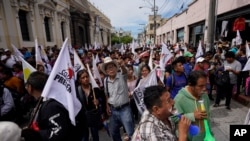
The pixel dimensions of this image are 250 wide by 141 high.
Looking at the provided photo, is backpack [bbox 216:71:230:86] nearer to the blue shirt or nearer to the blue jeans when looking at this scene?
the blue shirt

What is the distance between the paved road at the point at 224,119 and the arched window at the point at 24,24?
1248cm

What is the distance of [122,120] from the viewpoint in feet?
10.8

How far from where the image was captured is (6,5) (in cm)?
1181

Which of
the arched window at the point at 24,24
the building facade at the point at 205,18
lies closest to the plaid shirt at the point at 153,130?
the building facade at the point at 205,18

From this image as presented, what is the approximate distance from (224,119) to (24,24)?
14566 mm

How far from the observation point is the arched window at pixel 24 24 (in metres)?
14.1

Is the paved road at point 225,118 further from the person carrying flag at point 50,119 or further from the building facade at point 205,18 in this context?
the building facade at point 205,18

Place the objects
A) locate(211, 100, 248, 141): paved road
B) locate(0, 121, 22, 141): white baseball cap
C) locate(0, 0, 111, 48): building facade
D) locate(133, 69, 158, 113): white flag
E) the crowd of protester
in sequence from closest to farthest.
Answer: locate(0, 121, 22, 141): white baseball cap
the crowd of protester
locate(133, 69, 158, 113): white flag
locate(211, 100, 248, 141): paved road
locate(0, 0, 111, 48): building facade

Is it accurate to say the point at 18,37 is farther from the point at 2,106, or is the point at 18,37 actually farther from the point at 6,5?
the point at 2,106

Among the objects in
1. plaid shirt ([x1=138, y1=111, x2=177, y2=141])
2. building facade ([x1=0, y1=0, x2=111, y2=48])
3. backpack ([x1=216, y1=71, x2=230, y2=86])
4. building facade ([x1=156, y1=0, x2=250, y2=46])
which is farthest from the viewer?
building facade ([x1=0, y1=0, x2=111, y2=48])

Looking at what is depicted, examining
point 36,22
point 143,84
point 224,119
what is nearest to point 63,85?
point 143,84

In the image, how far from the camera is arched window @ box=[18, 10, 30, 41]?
14105mm

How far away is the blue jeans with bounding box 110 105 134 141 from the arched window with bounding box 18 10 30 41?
1335 cm

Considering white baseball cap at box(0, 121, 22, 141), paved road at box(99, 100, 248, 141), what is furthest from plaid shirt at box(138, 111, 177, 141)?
paved road at box(99, 100, 248, 141)
